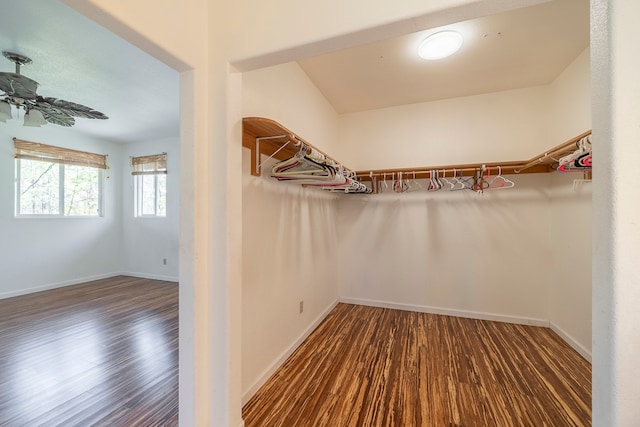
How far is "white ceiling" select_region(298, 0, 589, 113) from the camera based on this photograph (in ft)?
5.99

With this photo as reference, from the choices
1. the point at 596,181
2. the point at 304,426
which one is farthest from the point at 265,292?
the point at 596,181

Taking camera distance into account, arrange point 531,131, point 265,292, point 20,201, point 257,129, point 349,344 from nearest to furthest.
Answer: point 257,129
point 265,292
point 349,344
point 531,131
point 20,201

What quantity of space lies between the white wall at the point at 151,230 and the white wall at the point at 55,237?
18 cm

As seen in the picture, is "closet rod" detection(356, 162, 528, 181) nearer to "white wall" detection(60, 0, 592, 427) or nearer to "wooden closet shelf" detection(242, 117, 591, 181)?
"wooden closet shelf" detection(242, 117, 591, 181)

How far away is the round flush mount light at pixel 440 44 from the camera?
6.24ft

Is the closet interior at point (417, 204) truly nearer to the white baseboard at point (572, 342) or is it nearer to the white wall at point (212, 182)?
the white baseboard at point (572, 342)

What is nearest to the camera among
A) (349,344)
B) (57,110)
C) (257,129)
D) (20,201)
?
(257,129)

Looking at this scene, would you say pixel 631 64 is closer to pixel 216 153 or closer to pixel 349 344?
pixel 216 153

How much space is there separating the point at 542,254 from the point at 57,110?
5.66 metres

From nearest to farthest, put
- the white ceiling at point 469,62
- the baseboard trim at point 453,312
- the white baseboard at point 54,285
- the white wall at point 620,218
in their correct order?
the white wall at point 620,218, the white ceiling at point 469,62, the baseboard trim at point 453,312, the white baseboard at point 54,285

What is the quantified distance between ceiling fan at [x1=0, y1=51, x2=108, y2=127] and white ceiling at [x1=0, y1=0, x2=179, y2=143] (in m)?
0.24

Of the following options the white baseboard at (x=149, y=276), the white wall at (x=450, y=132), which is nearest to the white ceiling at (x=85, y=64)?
the white wall at (x=450, y=132)

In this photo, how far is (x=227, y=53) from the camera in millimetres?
1257

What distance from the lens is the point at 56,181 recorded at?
427 cm
